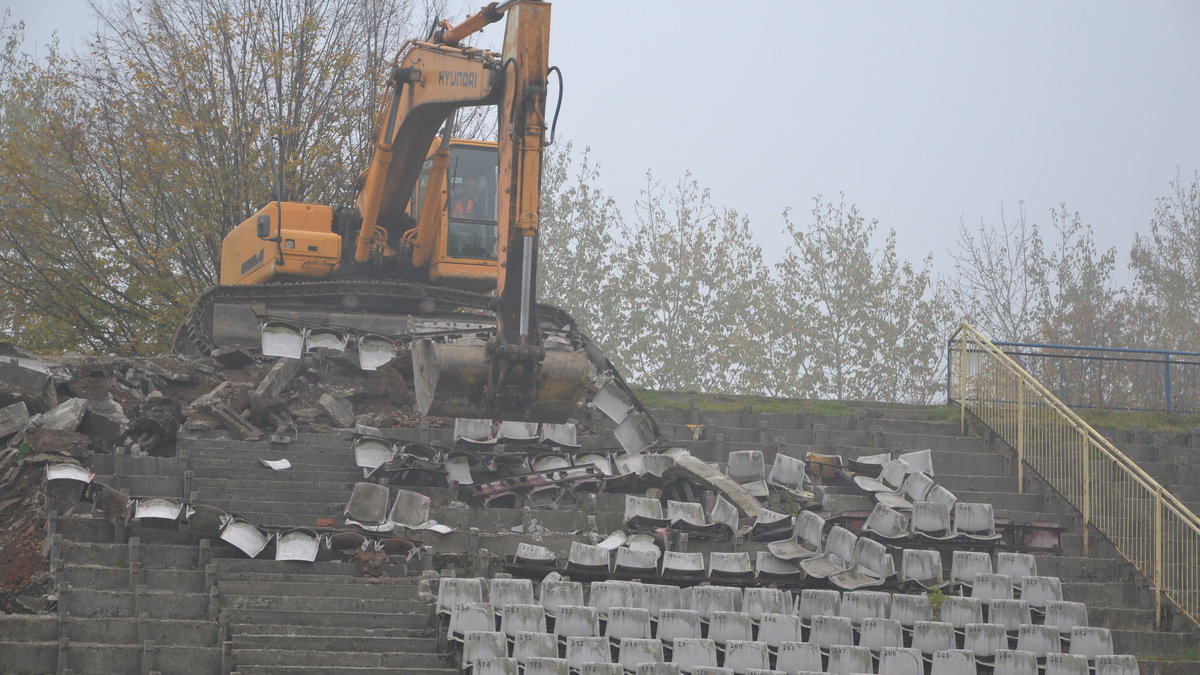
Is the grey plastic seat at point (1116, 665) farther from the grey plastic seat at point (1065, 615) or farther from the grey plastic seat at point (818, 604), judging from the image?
the grey plastic seat at point (818, 604)

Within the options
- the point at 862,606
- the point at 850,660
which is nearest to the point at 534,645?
the point at 850,660

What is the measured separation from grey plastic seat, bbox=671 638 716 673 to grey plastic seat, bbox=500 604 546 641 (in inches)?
41.5

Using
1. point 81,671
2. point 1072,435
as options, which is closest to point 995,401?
point 1072,435

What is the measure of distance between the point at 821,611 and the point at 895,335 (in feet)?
104

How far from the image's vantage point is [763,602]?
12.6 meters

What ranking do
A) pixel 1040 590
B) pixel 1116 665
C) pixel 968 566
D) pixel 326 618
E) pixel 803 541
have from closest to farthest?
pixel 326 618 < pixel 1116 665 < pixel 1040 590 < pixel 968 566 < pixel 803 541

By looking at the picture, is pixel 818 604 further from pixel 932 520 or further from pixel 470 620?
pixel 470 620

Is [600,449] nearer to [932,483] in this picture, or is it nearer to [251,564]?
[932,483]

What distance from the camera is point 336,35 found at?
111ft

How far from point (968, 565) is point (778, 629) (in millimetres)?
2681

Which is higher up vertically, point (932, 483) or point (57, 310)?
point (57, 310)

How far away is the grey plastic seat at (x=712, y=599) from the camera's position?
41.2 ft

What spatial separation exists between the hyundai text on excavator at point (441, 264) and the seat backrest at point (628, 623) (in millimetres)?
1987

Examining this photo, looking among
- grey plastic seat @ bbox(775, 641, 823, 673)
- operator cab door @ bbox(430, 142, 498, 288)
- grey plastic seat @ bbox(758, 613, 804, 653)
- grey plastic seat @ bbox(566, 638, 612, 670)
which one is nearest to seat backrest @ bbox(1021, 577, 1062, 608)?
grey plastic seat @ bbox(758, 613, 804, 653)
